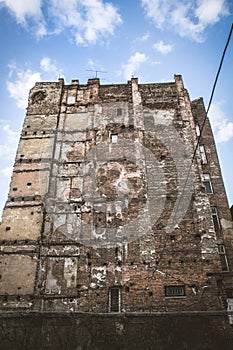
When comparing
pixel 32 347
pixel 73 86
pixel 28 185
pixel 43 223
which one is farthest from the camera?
pixel 73 86

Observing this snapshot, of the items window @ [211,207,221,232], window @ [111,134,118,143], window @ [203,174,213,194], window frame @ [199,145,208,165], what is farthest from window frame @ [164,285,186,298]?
window @ [111,134,118,143]

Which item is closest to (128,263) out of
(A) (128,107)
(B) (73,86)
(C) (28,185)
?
(C) (28,185)

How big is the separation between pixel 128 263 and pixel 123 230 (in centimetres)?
157

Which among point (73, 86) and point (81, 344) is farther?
point (73, 86)

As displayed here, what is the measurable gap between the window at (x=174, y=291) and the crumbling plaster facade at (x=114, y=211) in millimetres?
41

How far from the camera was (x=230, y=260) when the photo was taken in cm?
1325

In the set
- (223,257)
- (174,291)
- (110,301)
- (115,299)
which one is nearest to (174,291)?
(174,291)

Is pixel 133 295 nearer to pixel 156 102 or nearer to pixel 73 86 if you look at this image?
pixel 156 102

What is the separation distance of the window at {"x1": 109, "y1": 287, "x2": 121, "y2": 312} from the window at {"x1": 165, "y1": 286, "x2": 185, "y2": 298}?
81.8 inches

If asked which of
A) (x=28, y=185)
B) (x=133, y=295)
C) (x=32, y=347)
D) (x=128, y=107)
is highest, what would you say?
(x=128, y=107)

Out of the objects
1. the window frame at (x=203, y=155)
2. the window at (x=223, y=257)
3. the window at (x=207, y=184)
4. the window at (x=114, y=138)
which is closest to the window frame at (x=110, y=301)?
the window at (x=223, y=257)

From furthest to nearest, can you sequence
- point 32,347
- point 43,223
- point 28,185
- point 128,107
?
point 128,107
point 28,185
point 43,223
point 32,347

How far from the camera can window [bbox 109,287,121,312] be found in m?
12.1

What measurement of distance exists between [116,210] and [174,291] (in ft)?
15.1
